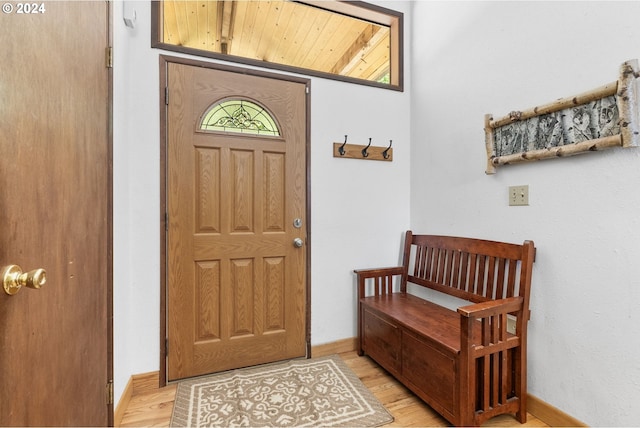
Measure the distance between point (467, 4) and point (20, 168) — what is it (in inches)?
99.8

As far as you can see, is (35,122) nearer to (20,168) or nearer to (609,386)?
(20,168)

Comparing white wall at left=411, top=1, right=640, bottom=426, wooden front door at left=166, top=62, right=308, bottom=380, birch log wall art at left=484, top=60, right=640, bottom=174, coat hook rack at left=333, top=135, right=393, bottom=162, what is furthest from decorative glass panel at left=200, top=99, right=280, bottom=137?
birch log wall art at left=484, top=60, right=640, bottom=174

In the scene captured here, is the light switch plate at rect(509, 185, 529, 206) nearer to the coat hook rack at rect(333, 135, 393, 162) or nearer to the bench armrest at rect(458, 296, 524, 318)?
the bench armrest at rect(458, 296, 524, 318)

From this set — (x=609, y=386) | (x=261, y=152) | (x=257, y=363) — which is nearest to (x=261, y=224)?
(x=261, y=152)

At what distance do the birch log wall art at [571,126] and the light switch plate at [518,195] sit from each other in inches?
6.2

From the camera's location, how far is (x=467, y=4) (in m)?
2.04

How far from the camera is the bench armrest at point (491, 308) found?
139 centimetres

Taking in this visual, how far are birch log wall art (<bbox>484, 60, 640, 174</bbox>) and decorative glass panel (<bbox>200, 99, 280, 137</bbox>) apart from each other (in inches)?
56.7

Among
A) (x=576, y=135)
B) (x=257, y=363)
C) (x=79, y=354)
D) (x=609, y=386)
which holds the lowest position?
(x=257, y=363)

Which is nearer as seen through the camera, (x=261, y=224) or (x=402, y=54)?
(x=261, y=224)

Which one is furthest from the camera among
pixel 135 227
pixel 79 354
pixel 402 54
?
pixel 402 54

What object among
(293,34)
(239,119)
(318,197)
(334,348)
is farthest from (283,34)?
(334,348)

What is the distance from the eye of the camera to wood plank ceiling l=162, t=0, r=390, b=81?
2.13 meters

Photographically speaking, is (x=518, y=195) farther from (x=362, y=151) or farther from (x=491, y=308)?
(x=362, y=151)
